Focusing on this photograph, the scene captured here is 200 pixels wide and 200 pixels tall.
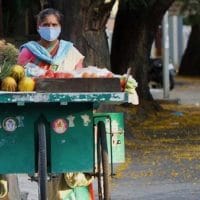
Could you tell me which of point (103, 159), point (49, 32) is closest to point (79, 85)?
point (103, 159)

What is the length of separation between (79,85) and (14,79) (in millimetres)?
490

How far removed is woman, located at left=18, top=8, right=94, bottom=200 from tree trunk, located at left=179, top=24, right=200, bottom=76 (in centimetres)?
2973

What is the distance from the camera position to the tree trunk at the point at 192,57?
36875 millimetres

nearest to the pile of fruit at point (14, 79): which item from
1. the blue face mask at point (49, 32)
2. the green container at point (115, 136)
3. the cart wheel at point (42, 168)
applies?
the cart wheel at point (42, 168)

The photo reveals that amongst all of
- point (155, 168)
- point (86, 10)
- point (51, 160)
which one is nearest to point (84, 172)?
point (51, 160)

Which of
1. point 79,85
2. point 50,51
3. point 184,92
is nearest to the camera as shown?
point 79,85

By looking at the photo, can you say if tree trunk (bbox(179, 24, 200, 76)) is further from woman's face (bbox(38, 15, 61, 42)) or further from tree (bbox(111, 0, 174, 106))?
woman's face (bbox(38, 15, 61, 42))

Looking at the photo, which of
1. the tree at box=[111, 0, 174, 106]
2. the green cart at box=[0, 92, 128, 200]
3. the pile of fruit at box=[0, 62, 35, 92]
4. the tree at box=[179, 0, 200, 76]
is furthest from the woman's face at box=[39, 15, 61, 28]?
the tree at box=[179, 0, 200, 76]

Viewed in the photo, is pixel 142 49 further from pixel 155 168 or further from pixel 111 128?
pixel 111 128

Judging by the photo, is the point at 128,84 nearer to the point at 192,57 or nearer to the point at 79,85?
the point at 79,85

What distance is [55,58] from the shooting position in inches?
259

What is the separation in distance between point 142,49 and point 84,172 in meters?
12.1

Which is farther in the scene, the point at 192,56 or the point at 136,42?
the point at 192,56

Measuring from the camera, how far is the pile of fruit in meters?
5.89
